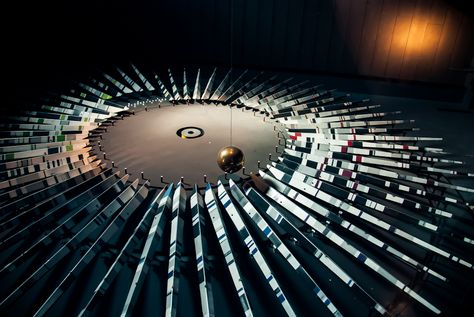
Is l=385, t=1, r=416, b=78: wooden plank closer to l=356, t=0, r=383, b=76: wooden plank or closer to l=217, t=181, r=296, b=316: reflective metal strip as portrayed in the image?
l=356, t=0, r=383, b=76: wooden plank

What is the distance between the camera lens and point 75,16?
23.8ft

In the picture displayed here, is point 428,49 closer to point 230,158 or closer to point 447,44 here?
point 447,44

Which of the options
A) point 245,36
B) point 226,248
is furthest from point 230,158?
point 245,36

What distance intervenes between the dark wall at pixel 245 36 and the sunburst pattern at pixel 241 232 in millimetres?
3275

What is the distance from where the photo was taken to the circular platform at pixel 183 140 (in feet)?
13.0

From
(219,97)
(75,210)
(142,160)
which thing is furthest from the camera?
(219,97)

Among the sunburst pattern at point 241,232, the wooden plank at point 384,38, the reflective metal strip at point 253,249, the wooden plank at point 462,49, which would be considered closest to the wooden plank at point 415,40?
the wooden plank at point 384,38

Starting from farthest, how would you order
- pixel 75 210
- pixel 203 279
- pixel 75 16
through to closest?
pixel 75 16 < pixel 75 210 < pixel 203 279

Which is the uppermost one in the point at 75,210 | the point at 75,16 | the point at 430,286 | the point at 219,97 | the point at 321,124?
the point at 75,16

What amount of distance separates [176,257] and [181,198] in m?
0.79

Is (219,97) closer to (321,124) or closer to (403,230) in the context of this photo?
(321,124)

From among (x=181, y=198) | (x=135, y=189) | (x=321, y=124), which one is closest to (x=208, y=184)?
(x=181, y=198)

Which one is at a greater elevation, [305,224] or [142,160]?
[142,160]

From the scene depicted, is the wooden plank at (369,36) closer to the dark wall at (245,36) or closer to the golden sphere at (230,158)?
the dark wall at (245,36)
